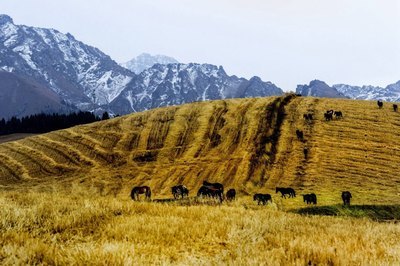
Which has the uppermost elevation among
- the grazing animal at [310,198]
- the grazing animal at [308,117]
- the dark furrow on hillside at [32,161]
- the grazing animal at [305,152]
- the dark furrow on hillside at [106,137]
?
the grazing animal at [308,117]

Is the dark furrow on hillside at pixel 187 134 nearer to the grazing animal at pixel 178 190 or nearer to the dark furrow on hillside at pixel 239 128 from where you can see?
the dark furrow on hillside at pixel 239 128

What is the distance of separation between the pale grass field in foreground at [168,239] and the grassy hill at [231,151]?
104 feet

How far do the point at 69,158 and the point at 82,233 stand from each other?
63.0m

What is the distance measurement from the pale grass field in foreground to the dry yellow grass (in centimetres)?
3

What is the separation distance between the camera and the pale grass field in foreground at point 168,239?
5.98m

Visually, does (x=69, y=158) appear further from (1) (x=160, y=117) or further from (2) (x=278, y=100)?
(2) (x=278, y=100)

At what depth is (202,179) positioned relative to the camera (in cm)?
5312

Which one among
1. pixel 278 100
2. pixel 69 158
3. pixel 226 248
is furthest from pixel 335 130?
pixel 226 248

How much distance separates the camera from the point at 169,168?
59188mm

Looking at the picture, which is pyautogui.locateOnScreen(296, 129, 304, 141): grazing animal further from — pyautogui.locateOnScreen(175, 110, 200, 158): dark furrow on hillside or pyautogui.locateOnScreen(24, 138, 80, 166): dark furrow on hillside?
pyautogui.locateOnScreen(24, 138, 80, 166): dark furrow on hillside

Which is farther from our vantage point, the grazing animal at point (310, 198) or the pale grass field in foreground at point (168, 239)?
the grazing animal at point (310, 198)

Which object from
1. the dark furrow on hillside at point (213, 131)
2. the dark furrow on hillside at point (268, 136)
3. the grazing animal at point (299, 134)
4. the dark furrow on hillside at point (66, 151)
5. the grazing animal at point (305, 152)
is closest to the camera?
the dark furrow on hillside at point (268, 136)

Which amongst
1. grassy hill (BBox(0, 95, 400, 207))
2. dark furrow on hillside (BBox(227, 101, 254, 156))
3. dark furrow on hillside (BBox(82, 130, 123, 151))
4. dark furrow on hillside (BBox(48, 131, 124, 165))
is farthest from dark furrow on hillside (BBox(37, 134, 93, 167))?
dark furrow on hillside (BBox(227, 101, 254, 156))

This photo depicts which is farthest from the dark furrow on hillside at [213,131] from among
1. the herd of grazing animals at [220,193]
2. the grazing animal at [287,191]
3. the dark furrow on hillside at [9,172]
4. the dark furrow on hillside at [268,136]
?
the dark furrow on hillside at [9,172]
